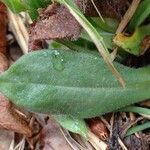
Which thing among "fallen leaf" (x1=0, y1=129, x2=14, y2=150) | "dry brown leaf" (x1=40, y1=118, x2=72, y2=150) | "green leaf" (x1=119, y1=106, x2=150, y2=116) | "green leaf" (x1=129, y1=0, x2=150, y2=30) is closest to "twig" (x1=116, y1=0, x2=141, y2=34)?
"green leaf" (x1=129, y1=0, x2=150, y2=30)

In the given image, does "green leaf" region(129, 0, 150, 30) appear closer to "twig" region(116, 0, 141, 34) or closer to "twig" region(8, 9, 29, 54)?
"twig" region(116, 0, 141, 34)

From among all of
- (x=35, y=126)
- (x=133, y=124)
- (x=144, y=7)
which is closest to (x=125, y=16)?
(x=144, y=7)

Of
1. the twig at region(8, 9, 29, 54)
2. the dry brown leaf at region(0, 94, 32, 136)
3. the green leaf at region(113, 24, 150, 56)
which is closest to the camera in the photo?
the green leaf at region(113, 24, 150, 56)

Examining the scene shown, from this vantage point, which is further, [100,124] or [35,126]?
[35,126]

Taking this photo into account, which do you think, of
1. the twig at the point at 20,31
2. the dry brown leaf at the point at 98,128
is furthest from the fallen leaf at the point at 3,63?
the dry brown leaf at the point at 98,128

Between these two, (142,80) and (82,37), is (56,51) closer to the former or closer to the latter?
(82,37)

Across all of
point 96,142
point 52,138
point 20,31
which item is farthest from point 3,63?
point 96,142
